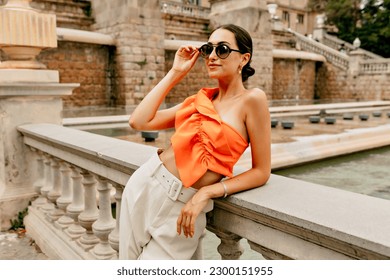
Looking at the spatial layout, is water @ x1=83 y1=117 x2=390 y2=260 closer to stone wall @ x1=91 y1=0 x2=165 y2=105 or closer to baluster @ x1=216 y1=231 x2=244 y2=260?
baluster @ x1=216 y1=231 x2=244 y2=260

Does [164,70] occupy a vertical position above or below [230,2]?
below

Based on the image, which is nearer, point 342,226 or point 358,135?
point 342,226

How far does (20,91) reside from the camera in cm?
363

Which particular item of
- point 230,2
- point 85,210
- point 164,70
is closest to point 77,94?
point 164,70

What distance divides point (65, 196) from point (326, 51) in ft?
79.2

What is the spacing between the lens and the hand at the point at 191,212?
4.76ft

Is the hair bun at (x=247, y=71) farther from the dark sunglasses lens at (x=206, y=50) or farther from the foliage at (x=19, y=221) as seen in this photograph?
the foliage at (x=19, y=221)

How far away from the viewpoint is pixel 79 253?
275 centimetres

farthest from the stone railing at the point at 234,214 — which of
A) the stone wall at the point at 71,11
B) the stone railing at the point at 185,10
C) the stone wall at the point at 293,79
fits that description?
the stone wall at the point at 293,79
